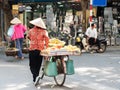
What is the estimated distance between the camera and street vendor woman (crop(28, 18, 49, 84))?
12.3 m

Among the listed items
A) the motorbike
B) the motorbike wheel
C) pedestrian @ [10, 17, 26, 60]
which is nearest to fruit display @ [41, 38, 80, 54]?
pedestrian @ [10, 17, 26, 60]

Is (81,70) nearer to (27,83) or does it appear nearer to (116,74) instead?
(116,74)

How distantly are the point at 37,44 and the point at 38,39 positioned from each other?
14 centimetres

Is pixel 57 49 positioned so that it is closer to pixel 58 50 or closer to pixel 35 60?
pixel 58 50

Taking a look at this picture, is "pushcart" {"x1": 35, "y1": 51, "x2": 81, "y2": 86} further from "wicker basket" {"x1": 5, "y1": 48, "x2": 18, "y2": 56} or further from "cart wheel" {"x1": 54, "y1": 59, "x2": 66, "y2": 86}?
"wicker basket" {"x1": 5, "y1": 48, "x2": 18, "y2": 56}

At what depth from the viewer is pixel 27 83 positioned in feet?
43.1

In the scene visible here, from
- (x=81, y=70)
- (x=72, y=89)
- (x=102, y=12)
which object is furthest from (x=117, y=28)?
(x=72, y=89)

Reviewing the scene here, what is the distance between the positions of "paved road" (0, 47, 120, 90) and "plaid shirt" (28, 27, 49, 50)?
1055 millimetres

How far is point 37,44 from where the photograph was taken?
12.3m

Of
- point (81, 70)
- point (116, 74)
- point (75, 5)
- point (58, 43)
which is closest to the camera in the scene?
point (58, 43)

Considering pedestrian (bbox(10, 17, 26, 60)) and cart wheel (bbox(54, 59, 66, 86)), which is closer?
cart wheel (bbox(54, 59, 66, 86))

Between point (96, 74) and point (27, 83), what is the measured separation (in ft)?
9.59

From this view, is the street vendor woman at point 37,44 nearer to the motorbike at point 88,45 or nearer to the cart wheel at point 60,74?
the cart wheel at point 60,74

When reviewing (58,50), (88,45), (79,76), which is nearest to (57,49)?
(58,50)
